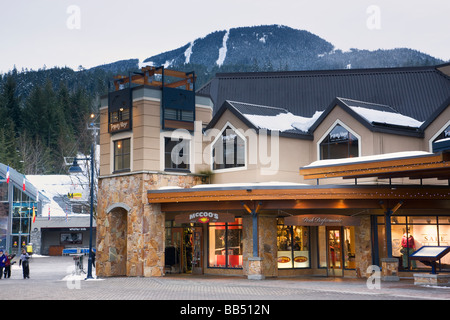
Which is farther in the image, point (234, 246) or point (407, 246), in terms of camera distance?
point (234, 246)

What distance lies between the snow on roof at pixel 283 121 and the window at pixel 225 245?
4.88 m

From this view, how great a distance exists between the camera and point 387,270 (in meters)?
25.2

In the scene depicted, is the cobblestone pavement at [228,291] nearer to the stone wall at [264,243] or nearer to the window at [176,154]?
the stone wall at [264,243]

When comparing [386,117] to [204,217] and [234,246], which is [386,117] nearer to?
[234,246]

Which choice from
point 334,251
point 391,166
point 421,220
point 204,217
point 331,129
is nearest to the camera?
point 391,166

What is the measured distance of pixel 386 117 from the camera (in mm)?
29141

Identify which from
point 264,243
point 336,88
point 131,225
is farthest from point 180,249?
point 336,88

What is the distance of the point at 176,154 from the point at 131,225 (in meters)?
4.12

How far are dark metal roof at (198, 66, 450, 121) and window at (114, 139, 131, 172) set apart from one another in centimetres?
569

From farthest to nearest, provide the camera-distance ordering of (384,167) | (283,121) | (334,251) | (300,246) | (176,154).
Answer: (283,121) < (176,154) < (300,246) < (334,251) < (384,167)

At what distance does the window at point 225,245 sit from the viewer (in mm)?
28438
